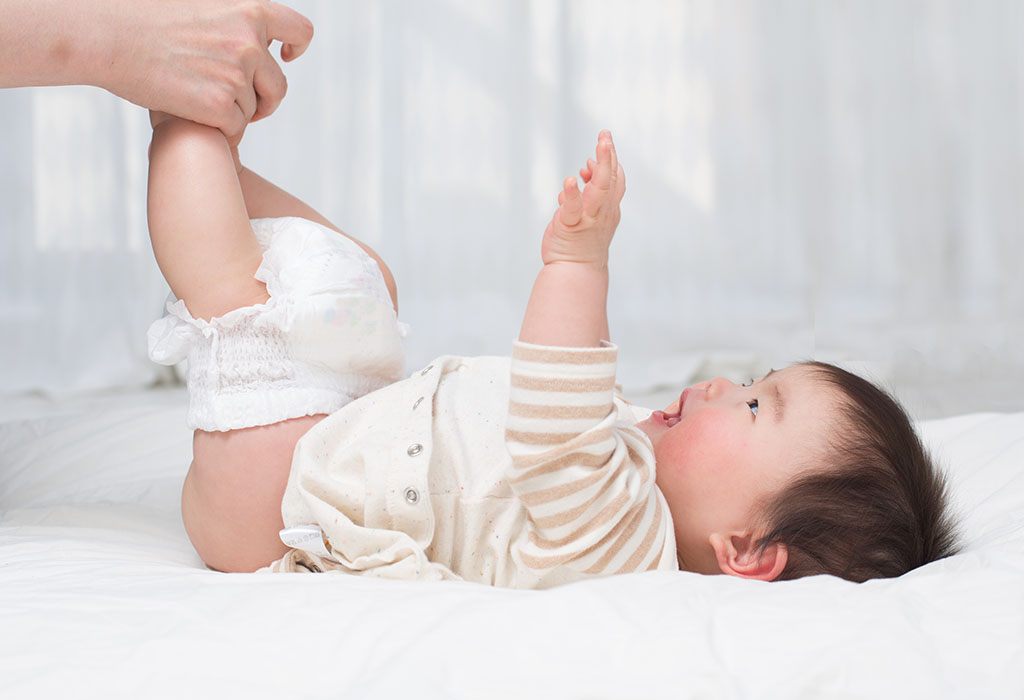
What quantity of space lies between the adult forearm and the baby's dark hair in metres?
0.23

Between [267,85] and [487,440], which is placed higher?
[267,85]

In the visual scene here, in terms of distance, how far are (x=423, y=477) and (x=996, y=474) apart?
2.22ft

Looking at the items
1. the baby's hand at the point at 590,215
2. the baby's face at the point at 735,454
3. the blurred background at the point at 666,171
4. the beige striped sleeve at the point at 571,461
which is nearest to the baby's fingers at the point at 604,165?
the baby's hand at the point at 590,215

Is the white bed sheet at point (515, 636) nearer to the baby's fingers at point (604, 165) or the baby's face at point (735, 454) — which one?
the baby's face at point (735, 454)

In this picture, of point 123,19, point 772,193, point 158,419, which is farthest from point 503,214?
point 123,19

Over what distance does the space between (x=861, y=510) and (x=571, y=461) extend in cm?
26

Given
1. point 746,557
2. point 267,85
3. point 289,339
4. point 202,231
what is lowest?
point 746,557

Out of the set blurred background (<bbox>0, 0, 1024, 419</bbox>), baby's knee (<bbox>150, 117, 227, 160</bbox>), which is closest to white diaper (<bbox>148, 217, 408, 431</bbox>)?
baby's knee (<bbox>150, 117, 227, 160</bbox>)

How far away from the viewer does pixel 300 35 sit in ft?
3.66

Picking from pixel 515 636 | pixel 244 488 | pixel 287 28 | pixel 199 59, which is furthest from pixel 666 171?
pixel 515 636

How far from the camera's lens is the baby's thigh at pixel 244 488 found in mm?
962

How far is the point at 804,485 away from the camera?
871mm

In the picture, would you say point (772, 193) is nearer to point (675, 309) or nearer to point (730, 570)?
point (675, 309)

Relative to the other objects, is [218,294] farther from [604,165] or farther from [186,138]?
[604,165]
